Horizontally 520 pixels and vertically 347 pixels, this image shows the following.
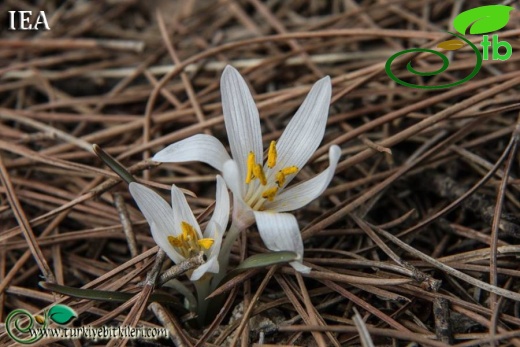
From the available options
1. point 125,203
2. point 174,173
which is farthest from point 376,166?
point 125,203

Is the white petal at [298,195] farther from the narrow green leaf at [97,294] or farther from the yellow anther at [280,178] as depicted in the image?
the narrow green leaf at [97,294]

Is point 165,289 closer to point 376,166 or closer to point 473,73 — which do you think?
point 376,166

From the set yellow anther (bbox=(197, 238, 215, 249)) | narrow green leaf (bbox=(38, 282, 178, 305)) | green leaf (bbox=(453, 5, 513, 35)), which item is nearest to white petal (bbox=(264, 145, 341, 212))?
yellow anther (bbox=(197, 238, 215, 249))

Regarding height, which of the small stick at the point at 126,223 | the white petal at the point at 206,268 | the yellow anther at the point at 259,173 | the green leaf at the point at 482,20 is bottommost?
the small stick at the point at 126,223

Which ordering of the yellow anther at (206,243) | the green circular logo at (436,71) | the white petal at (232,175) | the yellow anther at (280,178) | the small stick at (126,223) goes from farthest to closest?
the green circular logo at (436,71), the small stick at (126,223), the yellow anther at (280,178), the yellow anther at (206,243), the white petal at (232,175)

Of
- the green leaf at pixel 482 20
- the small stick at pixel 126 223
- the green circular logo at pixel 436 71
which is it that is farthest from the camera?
the green leaf at pixel 482 20

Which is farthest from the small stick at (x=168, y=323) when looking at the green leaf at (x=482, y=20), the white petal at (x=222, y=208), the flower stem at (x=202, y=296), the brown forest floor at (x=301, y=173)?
the green leaf at (x=482, y=20)

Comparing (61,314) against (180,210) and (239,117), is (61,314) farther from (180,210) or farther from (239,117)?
(239,117)

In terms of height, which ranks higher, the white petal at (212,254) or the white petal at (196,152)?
the white petal at (196,152)

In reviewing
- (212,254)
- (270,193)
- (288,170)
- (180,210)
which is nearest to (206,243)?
(212,254)
